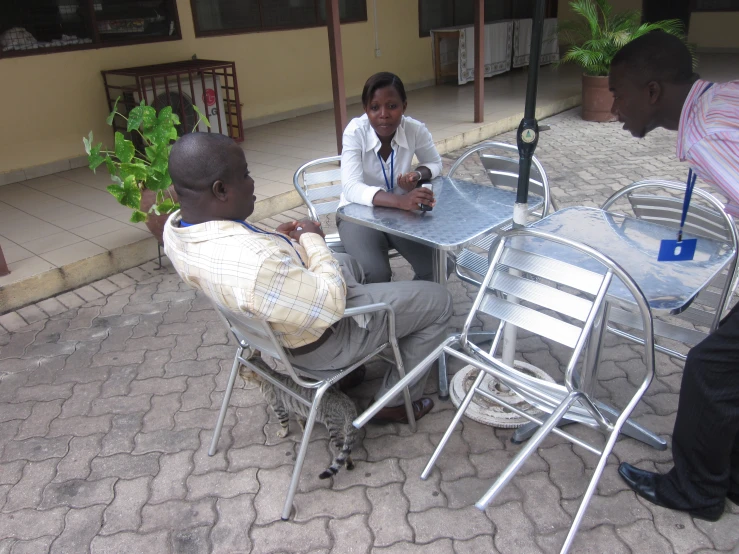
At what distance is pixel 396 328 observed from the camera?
219 centimetres

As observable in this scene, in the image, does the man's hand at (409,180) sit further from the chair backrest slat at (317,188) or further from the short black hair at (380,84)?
the chair backrest slat at (317,188)

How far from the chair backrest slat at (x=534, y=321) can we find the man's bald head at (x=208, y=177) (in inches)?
34.4

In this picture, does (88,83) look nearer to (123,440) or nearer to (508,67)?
(123,440)

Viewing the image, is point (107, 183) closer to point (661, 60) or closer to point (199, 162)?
point (199, 162)

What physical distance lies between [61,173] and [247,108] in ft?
7.60

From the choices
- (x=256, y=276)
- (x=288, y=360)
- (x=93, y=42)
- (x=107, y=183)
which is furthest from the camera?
(x=93, y=42)

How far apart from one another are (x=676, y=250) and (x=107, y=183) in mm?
4864

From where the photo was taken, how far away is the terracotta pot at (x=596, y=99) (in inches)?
288

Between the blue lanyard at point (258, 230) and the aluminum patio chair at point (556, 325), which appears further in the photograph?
the blue lanyard at point (258, 230)

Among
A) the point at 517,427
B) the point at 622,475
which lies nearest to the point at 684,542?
the point at 622,475

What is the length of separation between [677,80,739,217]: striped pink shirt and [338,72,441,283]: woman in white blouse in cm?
114

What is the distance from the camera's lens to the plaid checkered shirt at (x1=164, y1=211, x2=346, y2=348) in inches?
67.7

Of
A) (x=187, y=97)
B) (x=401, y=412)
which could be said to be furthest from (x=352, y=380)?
(x=187, y=97)

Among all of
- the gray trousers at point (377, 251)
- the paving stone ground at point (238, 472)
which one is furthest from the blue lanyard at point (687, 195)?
the gray trousers at point (377, 251)
